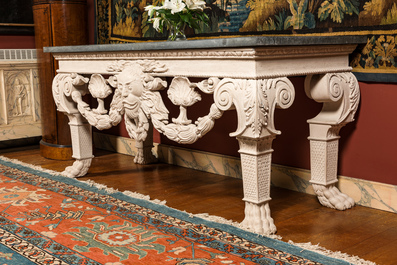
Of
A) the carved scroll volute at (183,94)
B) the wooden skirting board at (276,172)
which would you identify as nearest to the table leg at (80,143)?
the wooden skirting board at (276,172)

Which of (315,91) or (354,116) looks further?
(354,116)

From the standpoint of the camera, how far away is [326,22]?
297cm

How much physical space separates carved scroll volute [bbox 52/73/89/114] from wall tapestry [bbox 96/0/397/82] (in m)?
0.90

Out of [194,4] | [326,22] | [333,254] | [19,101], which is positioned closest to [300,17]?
[326,22]

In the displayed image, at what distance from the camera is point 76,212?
2939mm

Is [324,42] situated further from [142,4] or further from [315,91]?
[142,4]

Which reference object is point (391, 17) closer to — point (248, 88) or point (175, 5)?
point (248, 88)

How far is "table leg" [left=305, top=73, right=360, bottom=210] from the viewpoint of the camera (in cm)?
281

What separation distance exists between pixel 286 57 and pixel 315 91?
1.39 feet

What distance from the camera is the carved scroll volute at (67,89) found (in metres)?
3.61

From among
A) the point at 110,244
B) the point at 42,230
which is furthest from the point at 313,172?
the point at 42,230

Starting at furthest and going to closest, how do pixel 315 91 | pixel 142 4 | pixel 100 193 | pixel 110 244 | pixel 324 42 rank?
pixel 142 4
pixel 100 193
pixel 315 91
pixel 324 42
pixel 110 244

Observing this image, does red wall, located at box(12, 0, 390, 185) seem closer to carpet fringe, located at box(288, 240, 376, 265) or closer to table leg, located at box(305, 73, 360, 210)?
table leg, located at box(305, 73, 360, 210)

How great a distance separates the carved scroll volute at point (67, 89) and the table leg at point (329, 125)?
5.42 ft
